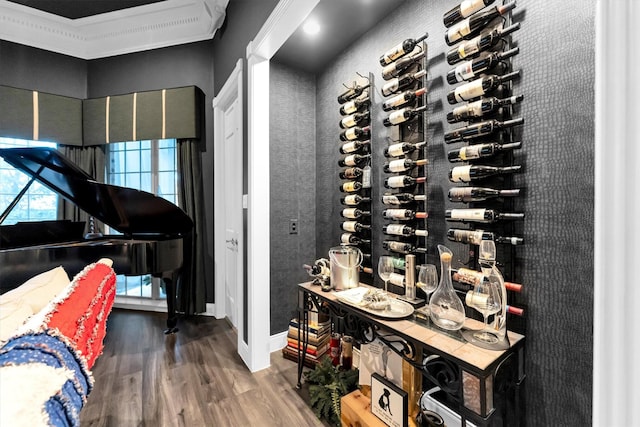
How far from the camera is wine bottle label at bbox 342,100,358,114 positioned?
6.70 ft

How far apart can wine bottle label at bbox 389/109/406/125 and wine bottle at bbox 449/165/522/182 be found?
1.73ft

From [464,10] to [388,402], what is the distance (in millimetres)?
1932

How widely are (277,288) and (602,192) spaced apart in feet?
7.31

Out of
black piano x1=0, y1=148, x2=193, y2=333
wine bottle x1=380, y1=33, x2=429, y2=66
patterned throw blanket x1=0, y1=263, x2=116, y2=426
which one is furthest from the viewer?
black piano x1=0, y1=148, x2=193, y2=333

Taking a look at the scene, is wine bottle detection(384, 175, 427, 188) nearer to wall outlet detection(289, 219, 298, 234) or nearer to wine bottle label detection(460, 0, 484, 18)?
wine bottle label detection(460, 0, 484, 18)

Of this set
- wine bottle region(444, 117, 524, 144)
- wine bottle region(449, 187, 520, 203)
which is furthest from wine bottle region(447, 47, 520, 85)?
wine bottle region(449, 187, 520, 203)

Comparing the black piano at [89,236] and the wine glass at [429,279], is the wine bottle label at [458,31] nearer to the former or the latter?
the wine glass at [429,279]

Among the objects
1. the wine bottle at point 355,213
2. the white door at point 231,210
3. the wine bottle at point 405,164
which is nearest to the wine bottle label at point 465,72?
the wine bottle at point 405,164

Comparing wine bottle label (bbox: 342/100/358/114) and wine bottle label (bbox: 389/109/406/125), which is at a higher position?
wine bottle label (bbox: 342/100/358/114)

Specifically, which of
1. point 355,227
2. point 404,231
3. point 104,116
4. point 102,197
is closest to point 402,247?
point 404,231

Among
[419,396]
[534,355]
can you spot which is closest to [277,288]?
[419,396]

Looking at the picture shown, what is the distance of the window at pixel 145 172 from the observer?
10.7 ft

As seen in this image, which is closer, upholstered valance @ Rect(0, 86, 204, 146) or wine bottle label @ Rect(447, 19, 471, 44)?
wine bottle label @ Rect(447, 19, 471, 44)

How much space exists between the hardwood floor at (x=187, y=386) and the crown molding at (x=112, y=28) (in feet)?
11.0
